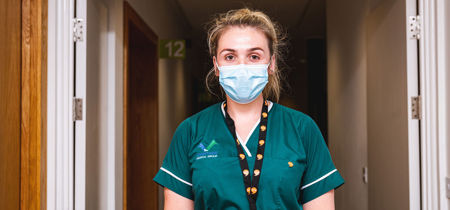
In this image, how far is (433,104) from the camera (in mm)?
1451

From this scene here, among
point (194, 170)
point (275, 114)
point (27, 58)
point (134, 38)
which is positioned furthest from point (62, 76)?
point (134, 38)

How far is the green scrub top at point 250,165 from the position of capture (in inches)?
45.9

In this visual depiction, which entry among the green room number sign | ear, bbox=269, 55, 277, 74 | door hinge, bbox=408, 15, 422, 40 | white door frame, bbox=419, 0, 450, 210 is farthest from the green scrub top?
the green room number sign

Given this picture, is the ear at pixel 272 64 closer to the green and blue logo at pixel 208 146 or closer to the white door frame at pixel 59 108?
the green and blue logo at pixel 208 146

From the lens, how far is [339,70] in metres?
3.51

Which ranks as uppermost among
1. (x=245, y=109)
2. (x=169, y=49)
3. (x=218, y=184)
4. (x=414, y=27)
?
(x=169, y=49)

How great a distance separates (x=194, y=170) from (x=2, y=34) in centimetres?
81

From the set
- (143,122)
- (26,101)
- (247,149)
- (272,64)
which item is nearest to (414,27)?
(272,64)

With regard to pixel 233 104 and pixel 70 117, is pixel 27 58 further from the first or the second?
pixel 233 104

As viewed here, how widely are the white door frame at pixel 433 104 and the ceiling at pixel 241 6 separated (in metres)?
2.95

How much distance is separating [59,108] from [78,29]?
13.1 inches

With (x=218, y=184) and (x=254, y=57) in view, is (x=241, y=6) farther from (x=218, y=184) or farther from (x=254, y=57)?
(x=218, y=184)

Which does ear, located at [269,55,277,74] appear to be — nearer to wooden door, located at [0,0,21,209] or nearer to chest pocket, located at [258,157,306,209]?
chest pocket, located at [258,157,306,209]

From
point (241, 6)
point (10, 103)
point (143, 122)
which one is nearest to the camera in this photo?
point (10, 103)
